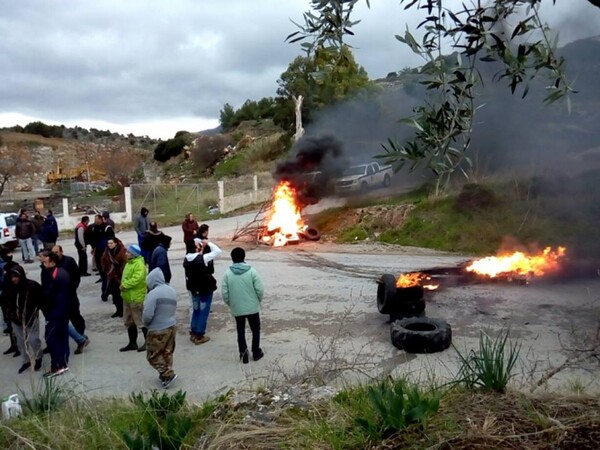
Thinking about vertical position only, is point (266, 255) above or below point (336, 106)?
below

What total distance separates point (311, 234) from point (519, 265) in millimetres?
8644

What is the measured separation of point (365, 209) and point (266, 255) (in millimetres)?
5574

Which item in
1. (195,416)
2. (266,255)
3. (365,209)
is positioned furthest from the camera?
(365,209)

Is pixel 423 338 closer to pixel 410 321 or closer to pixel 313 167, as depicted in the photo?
pixel 410 321

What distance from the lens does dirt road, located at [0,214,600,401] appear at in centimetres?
673

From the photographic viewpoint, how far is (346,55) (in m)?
4.17


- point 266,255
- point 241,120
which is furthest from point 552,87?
point 241,120

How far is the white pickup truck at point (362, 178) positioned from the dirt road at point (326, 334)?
8.74 meters

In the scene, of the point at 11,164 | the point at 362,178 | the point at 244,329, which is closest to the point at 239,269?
the point at 244,329

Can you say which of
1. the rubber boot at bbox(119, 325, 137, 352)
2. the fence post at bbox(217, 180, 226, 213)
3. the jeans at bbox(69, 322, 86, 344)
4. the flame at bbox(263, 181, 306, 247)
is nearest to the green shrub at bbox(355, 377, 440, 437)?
the rubber boot at bbox(119, 325, 137, 352)

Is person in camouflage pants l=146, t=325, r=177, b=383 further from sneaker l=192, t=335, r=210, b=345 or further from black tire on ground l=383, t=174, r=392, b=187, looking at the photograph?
black tire on ground l=383, t=174, r=392, b=187

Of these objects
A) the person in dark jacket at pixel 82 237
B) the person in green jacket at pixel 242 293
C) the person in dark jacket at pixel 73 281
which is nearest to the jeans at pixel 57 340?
the person in dark jacket at pixel 73 281

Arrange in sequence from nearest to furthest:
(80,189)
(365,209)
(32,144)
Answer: (365,209)
(80,189)
(32,144)

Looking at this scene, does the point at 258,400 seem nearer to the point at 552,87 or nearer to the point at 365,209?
the point at 552,87
